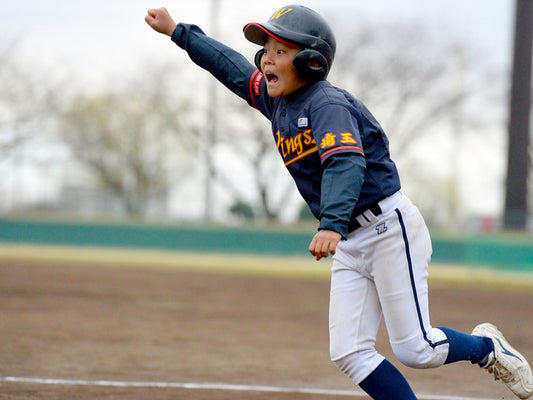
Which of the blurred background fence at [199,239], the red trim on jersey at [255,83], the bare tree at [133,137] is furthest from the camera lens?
the bare tree at [133,137]

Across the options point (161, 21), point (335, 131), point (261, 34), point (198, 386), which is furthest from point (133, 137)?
point (335, 131)

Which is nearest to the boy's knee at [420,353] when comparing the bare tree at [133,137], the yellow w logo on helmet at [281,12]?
the yellow w logo on helmet at [281,12]

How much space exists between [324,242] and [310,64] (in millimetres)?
921

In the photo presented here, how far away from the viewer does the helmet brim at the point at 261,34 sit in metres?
3.41

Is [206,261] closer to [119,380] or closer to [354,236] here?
[119,380]

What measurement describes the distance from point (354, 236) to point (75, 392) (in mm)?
2175

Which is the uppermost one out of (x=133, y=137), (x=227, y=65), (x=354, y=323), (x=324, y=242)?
(x=133, y=137)

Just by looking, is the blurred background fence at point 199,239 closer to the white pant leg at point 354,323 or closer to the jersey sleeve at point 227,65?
the jersey sleeve at point 227,65

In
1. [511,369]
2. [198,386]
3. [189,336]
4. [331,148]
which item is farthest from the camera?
[189,336]

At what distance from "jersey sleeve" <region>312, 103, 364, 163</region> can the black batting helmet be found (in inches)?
9.8

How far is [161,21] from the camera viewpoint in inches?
161

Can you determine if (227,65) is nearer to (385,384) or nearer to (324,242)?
(324,242)

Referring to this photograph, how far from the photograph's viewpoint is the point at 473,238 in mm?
14977

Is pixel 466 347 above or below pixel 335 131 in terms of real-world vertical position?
below
